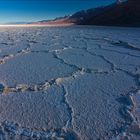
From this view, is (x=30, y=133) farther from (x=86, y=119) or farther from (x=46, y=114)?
(x=86, y=119)

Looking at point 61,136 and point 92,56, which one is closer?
point 61,136

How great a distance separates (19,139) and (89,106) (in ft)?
1.90

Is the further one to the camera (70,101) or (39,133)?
(70,101)

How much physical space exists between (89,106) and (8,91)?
685mm

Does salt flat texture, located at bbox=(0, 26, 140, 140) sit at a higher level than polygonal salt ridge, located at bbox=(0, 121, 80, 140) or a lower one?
lower

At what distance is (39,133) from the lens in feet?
4.17

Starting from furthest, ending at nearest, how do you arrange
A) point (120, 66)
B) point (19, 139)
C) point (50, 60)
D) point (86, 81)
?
point (50, 60), point (120, 66), point (86, 81), point (19, 139)

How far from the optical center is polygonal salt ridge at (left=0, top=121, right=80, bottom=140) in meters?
1.24

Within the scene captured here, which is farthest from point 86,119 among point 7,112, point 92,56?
point 92,56

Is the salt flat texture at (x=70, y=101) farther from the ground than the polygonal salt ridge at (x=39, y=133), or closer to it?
closer to it

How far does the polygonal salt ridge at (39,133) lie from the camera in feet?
4.06

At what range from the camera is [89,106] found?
1.61 m

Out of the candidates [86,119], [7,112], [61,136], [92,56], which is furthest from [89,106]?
[92,56]

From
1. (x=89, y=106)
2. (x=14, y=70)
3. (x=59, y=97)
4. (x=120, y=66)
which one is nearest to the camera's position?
(x=89, y=106)
